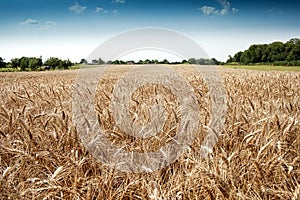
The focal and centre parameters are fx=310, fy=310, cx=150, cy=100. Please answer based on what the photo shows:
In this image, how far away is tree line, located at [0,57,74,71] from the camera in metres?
64.4

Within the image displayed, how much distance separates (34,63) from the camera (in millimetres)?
65188

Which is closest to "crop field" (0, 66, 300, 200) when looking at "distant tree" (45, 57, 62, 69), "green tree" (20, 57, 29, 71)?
"green tree" (20, 57, 29, 71)

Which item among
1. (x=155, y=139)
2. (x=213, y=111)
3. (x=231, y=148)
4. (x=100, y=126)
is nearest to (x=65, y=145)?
(x=100, y=126)

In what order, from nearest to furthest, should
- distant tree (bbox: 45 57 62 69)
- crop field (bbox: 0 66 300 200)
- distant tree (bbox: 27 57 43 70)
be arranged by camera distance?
crop field (bbox: 0 66 300 200) → distant tree (bbox: 27 57 43 70) → distant tree (bbox: 45 57 62 69)

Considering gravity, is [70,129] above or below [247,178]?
above

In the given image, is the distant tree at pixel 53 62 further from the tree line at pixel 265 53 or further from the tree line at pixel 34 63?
the tree line at pixel 265 53

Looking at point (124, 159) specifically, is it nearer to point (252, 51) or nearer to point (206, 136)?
point (206, 136)

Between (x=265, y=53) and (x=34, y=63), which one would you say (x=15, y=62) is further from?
(x=265, y=53)

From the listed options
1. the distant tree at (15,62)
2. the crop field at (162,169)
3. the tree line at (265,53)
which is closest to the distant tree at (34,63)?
the distant tree at (15,62)

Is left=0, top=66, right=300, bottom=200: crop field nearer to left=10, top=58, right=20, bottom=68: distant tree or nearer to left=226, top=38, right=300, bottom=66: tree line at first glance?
left=10, top=58, right=20, bottom=68: distant tree

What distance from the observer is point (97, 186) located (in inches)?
65.3

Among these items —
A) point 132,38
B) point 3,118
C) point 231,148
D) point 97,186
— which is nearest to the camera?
point 97,186

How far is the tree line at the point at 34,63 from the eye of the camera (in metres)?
64.4

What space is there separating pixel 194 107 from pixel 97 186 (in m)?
1.80
